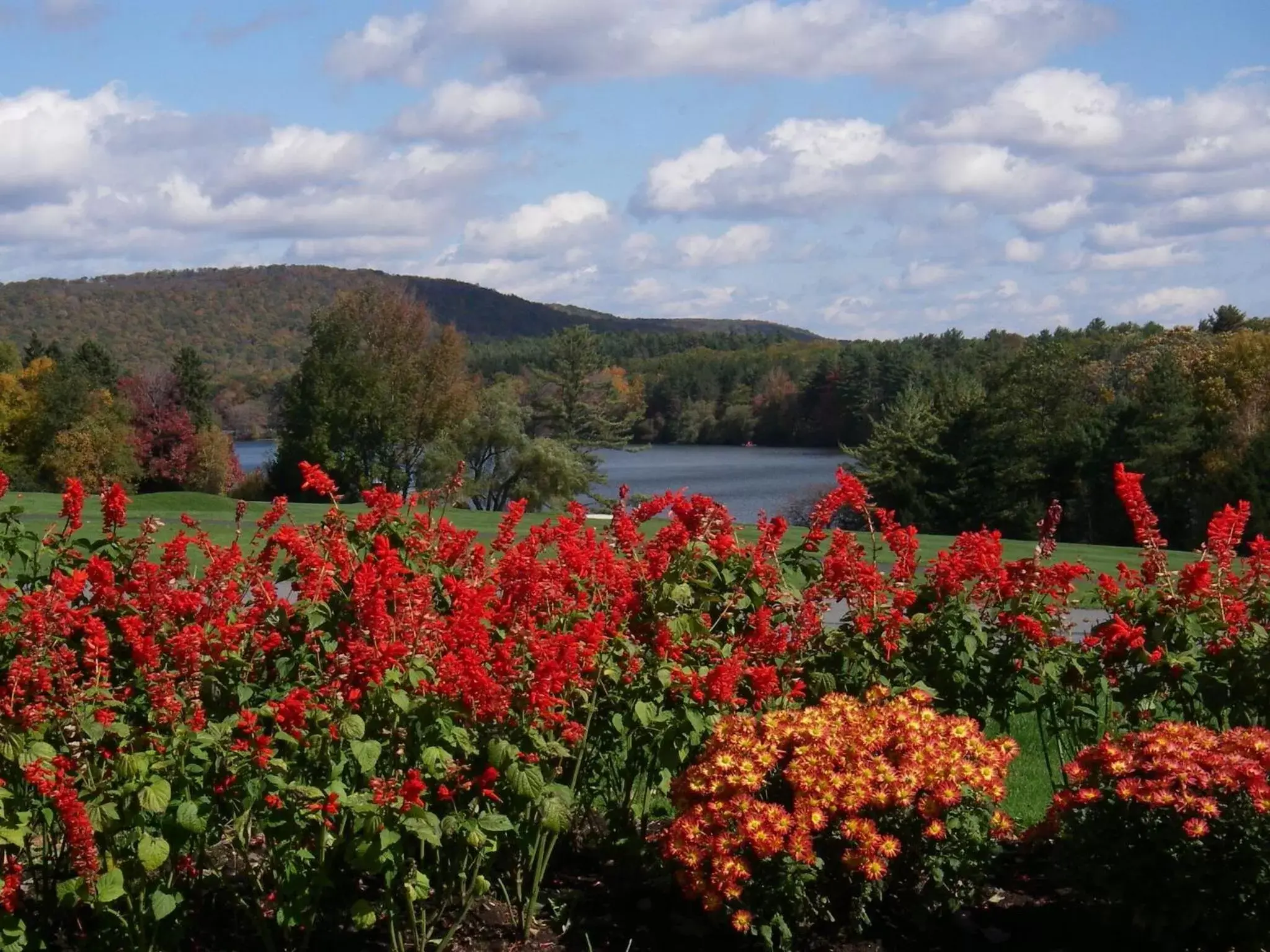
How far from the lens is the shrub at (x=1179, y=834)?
330 centimetres

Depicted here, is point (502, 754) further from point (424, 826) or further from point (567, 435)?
point (567, 435)

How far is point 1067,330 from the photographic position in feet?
311

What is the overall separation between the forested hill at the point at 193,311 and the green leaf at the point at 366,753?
87184 mm

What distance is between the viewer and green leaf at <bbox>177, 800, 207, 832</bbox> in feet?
10.4

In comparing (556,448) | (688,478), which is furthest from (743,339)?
(556,448)

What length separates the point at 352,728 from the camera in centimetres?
331

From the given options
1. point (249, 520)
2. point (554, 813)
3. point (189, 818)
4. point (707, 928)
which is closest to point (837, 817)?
point (707, 928)

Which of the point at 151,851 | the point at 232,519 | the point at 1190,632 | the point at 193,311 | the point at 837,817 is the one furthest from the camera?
the point at 193,311

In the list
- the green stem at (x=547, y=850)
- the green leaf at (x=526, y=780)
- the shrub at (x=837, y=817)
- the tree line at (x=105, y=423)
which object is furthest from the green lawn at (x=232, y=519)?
the tree line at (x=105, y=423)

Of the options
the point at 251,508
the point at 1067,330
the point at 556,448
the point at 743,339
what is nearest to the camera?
the point at 251,508

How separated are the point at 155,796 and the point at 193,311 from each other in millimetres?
116964

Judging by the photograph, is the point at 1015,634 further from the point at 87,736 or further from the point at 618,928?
the point at 87,736

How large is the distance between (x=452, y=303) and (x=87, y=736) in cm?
15955

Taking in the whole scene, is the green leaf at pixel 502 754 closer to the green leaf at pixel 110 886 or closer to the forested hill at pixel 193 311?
the green leaf at pixel 110 886
